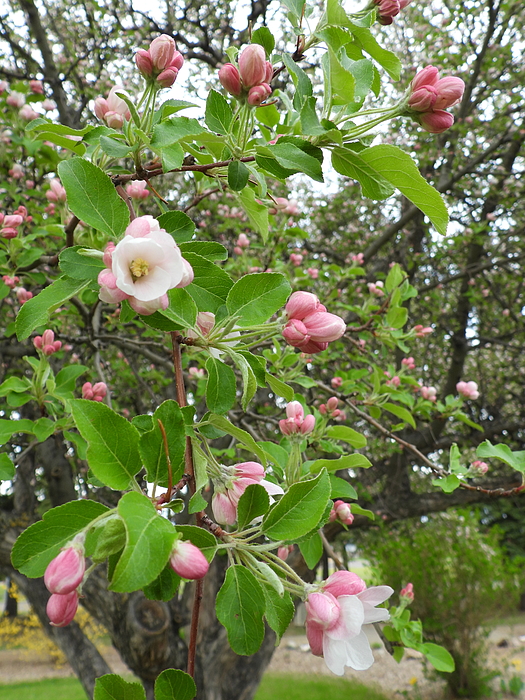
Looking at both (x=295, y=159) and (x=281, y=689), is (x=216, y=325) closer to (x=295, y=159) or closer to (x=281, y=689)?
(x=295, y=159)

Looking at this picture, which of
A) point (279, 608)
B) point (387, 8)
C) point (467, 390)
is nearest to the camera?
point (279, 608)

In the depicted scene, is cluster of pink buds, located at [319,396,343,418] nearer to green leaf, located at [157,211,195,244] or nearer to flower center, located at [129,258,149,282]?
green leaf, located at [157,211,195,244]

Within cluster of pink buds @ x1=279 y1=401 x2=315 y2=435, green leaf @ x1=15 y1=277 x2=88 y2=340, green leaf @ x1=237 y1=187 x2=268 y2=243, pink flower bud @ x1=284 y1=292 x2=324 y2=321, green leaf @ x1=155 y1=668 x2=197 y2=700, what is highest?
green leaf @ x1=237 y1=187 x2=268 y2=243

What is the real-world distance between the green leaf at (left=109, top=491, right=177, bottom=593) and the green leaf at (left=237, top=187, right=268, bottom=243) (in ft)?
2.29

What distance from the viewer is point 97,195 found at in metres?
0.76

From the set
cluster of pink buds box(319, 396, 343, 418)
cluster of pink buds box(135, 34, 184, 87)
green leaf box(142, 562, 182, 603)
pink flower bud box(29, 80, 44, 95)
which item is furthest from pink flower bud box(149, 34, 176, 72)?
pink flower bud box(29, 80, 44, 95)

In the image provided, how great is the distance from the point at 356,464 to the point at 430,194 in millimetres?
675

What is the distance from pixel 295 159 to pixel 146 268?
0.29 m

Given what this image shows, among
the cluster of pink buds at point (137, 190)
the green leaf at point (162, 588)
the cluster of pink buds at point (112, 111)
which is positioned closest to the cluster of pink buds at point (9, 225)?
the cluster of pink buds at point (137, 190)

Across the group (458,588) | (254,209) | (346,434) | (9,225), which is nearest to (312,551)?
(346,434)

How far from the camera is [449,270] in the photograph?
6.45 m

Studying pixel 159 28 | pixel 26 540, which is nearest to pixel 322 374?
pixel 159 28

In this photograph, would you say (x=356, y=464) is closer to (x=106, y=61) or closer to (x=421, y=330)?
(x=421, y=330)

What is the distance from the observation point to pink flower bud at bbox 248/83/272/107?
843mm
